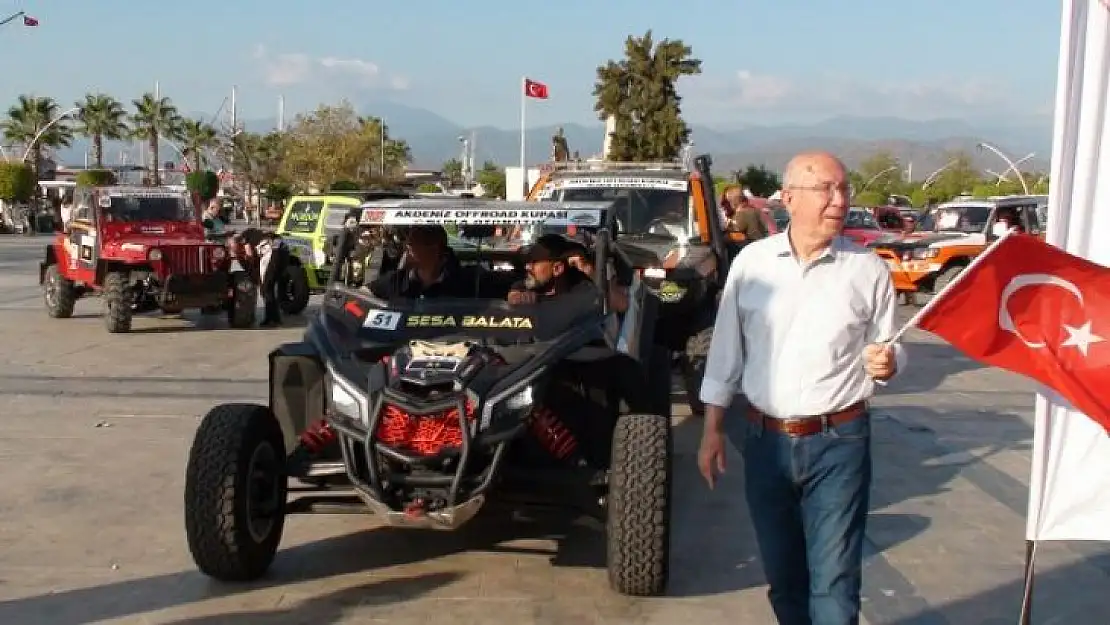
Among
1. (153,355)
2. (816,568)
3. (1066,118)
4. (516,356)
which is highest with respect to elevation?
(1066,118)

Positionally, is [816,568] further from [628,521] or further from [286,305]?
[286,305]

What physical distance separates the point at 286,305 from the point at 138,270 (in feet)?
8.16

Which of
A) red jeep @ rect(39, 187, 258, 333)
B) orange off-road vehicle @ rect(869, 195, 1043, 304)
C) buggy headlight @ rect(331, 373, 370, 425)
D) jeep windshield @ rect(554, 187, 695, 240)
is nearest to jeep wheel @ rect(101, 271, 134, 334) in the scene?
red jeep @ rect(39, 187, 258, 333)

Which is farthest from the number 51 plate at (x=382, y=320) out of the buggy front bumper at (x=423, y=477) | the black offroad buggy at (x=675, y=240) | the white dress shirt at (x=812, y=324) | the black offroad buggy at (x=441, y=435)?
the black offroad buggy at (x=675, y=240)

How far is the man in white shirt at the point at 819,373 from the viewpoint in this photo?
12.7 ft

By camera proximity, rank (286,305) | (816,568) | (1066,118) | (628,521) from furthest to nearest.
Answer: (286,305) < (628,521) < (1066,118) < (816,568)

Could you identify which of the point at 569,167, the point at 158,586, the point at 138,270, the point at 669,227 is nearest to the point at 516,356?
the point at 158,586

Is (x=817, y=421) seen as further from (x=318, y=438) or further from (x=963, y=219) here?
(x=963, y=219)

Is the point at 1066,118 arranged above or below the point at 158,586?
above

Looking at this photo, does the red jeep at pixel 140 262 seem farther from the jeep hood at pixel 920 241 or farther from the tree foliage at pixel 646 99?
the tree foliage at pixel 646 99

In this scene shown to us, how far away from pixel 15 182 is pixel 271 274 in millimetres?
44569

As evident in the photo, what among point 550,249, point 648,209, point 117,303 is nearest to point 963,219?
point 648,209

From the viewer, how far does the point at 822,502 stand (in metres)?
3.91

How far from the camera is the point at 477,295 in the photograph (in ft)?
23.5
